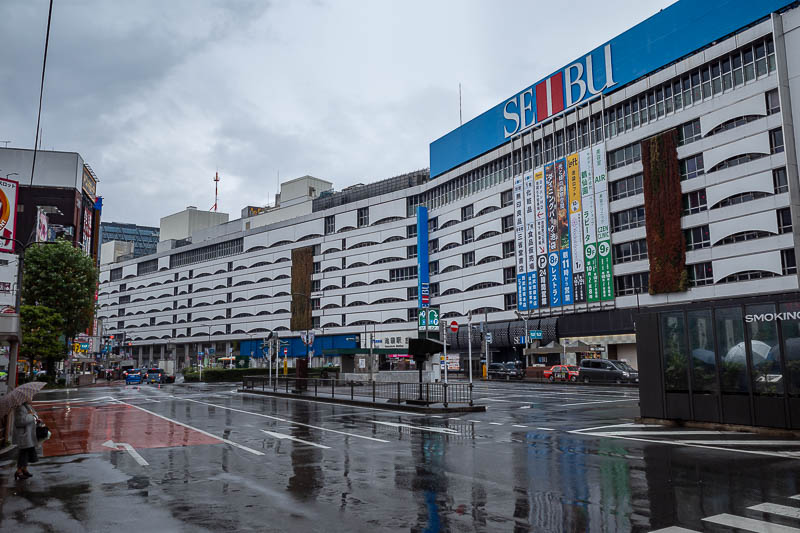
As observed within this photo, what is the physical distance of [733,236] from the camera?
46406 mm

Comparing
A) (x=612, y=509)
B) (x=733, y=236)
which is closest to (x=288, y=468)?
(x=612, y=509)

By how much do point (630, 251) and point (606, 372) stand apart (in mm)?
14910

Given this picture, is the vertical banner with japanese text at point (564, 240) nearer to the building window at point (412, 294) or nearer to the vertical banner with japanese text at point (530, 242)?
the vertical banner with japanese text at point (530, 242)

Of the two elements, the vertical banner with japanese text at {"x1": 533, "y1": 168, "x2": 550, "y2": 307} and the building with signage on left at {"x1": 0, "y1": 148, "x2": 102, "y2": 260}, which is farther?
the building with signage on left at {"x1": 0, "y1": 148, "x2": 102, "y2": 260}

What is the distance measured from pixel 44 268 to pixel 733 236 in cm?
5595

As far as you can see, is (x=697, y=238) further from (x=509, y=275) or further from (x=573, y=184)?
(x=509, y=275)

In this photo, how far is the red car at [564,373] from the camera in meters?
48.9

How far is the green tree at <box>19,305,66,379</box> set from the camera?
46750 mm

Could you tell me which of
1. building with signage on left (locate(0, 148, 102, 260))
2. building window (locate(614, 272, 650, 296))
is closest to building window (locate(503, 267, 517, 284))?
Result: building window (locate(614, 272, 650, 296))

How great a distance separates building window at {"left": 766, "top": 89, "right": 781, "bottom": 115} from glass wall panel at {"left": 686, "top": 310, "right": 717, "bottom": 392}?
3564 centimetres

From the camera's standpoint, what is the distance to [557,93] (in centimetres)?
6175

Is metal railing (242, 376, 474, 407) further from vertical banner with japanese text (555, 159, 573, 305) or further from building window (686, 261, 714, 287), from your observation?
vertical banner with japanese text (555, 159, 573, 305)

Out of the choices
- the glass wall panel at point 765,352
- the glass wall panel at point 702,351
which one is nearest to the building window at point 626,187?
the glass wall panel at point 702,351

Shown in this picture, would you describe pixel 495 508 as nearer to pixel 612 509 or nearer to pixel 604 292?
pixel 612 509
